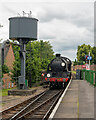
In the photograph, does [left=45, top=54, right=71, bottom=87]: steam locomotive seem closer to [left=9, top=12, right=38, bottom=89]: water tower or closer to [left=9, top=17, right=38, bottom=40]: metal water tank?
[left=9, top=12, right=38, bottom=89]: water tower

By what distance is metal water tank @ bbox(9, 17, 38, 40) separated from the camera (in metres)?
19.9

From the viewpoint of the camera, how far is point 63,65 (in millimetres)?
24078

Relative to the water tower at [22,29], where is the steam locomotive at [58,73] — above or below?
below

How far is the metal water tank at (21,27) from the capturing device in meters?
19.9

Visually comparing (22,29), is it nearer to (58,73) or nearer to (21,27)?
(21,27)

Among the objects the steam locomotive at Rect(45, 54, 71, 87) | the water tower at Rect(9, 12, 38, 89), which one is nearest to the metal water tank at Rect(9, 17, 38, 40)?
the water tower at Rect(9, 12, 38, 89)

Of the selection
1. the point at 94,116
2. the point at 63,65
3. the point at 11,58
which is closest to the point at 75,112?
the point at 94,116

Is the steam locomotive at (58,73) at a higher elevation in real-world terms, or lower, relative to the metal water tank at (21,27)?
lower

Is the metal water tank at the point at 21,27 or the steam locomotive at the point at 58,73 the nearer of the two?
the metal water tank at the point at 21,27

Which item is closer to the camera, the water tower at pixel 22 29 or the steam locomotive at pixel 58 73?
the water tower at pixel 22 29

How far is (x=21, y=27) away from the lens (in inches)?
784

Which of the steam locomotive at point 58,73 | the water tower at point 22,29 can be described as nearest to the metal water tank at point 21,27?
the water tower at point 22,29

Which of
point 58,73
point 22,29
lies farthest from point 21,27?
point 58,73

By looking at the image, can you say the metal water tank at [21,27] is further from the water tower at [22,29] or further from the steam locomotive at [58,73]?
the steam locomotive at [58,73]
